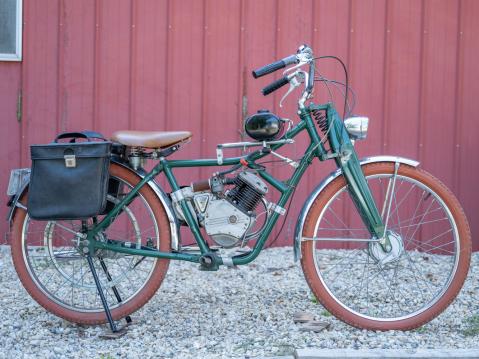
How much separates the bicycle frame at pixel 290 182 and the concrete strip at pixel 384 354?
0.58m

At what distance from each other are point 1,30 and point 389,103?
9.60 feet

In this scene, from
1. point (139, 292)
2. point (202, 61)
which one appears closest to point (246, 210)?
point (139, 292)

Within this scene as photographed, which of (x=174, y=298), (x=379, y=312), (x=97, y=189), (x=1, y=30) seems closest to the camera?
(x=97, y=189)

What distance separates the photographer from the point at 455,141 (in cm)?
509

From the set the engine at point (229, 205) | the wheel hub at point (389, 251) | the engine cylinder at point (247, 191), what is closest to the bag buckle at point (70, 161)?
the engine at point (229, 205)

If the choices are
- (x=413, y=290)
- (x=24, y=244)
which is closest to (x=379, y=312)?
(x=413, y=290)

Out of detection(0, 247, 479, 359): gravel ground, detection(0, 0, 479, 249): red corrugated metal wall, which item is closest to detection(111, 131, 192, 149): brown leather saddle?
detection(0, 247, 479, 359): gravel ground

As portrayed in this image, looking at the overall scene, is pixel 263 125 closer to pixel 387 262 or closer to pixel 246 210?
pixel 246 210

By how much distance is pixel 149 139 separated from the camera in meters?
3.18

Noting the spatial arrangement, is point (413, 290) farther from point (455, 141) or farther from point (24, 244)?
point (24, 244)

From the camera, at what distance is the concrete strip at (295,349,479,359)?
281cm

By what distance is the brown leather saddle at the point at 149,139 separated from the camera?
3.18 m

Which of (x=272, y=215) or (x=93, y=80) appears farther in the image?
(x=93, y=80)

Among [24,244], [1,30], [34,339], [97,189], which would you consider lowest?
[34,339]
